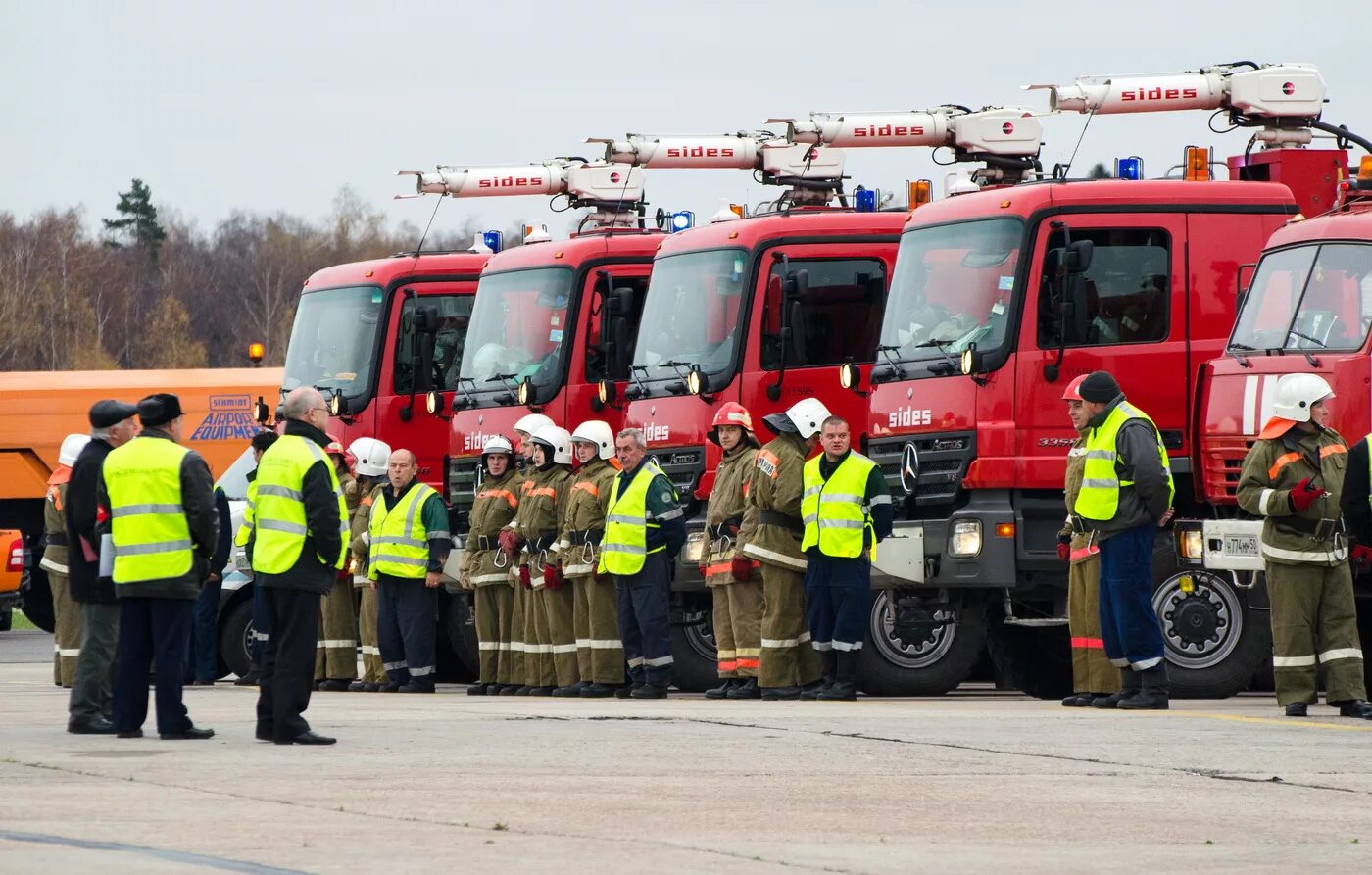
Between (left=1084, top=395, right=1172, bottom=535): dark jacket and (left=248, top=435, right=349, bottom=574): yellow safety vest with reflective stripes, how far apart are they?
14.9 feet

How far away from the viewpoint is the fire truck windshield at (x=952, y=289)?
52.2 ft

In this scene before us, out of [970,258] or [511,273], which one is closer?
[970,258]

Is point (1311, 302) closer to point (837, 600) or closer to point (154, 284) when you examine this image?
point (837, 600)

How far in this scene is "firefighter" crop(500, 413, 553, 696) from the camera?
18.0 m

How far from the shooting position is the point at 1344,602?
1355 centimetres

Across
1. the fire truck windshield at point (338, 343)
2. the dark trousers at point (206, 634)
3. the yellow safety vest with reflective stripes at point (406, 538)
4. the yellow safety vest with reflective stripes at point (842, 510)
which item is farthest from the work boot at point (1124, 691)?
the fire truck windshield at point (338, 343)

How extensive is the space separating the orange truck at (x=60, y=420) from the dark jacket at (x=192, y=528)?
18.8 meters

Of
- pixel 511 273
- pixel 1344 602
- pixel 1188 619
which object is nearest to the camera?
pixel 1344 602

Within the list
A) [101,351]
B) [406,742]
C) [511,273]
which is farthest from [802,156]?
[101,351]

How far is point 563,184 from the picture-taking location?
2373 centimetres

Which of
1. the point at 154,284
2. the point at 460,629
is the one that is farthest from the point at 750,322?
the point at 154,284

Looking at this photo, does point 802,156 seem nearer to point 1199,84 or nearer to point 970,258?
point 1199,84

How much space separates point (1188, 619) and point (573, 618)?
4.44 metres

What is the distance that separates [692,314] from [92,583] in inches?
253
